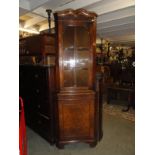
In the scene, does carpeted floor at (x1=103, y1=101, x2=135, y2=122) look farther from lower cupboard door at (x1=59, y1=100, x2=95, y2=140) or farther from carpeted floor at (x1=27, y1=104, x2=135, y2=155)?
lower cupboard door at (x1=59, y1=100, x2=95, y2=140)

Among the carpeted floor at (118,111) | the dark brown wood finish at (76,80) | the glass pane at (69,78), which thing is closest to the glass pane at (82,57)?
the dark brown wood finish at (76,80)

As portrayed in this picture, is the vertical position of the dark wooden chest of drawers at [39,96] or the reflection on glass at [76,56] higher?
the reflection on glass at [76,56]

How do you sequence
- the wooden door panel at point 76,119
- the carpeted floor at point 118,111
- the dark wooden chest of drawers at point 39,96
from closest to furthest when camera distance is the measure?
the wooden door panel at point 76,119, the dark wooden chest of drawers at point 39,96, the carpeted floor at point 118,111

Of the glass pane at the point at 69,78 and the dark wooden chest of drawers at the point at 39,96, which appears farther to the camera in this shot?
the dark wooden chest of drawers at the point at 39,96

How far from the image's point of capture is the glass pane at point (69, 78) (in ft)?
8.78

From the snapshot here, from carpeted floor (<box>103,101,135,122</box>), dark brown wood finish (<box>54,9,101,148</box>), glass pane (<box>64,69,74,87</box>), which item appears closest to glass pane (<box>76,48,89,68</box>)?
dark brown wood finish (<box>54,9,101,148</box>)

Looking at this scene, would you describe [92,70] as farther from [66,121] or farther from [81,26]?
[66,121]

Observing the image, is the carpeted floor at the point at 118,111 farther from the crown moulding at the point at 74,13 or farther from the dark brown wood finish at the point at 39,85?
the crown moulding at the point at 74,13

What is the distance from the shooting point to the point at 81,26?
8.59ft

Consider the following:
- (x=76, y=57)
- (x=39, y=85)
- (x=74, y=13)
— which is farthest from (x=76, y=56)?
(x=39, y=85)

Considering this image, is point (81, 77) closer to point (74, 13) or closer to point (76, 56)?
point (76, 56)
